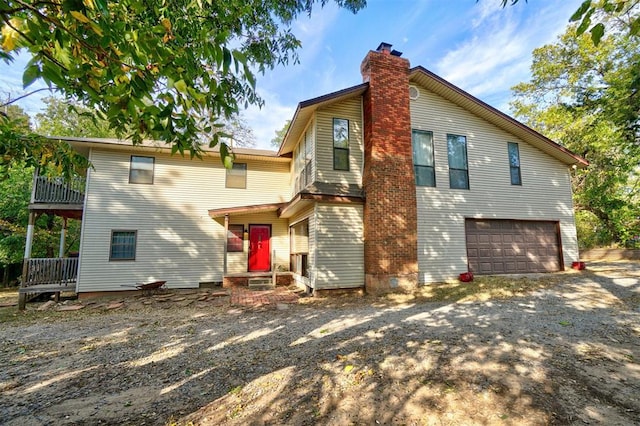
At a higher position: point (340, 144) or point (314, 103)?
point (314, 103)

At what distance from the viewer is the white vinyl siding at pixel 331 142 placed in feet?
32.2

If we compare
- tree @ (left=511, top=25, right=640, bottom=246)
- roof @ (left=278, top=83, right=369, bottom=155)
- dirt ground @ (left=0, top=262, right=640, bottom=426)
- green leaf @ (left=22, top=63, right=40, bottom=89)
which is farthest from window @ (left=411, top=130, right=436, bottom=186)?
tree @ (left=511, top=25, right=640, bottom=246)

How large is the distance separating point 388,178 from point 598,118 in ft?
52.8

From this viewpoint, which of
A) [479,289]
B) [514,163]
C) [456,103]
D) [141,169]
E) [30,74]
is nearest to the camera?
[30,74]

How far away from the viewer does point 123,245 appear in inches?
438

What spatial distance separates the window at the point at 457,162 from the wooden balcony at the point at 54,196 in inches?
543

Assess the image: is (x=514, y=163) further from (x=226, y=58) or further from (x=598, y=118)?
(x=226, y=58)

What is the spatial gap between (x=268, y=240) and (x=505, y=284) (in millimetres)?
9001

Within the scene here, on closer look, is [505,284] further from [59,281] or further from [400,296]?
[59,281]

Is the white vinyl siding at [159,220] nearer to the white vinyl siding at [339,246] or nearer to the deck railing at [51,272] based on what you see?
the deck railing at [51,272]

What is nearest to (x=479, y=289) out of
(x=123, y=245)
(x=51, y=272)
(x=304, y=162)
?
(x=304, y=162)

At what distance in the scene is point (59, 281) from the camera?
1030cm

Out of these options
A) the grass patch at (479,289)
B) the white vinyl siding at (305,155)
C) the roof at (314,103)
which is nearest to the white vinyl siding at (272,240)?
the white vinyl siding at (305,155)

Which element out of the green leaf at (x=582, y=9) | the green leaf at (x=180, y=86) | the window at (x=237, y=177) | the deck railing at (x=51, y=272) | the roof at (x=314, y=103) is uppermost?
the roof at (x=314, y=103)
